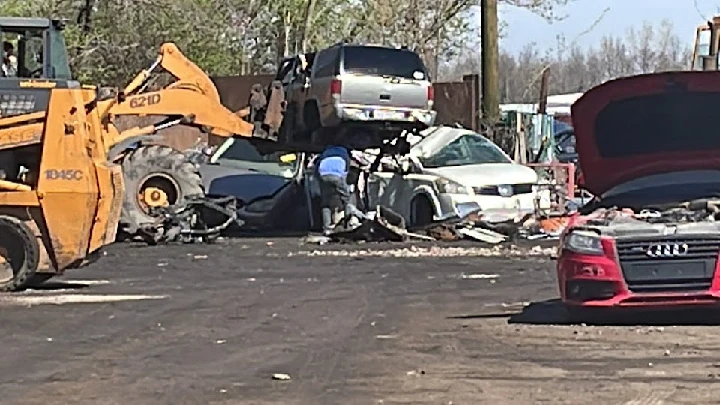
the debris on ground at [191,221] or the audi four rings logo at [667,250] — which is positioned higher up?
the audi four rings logo at [667,250]

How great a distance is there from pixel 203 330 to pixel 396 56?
13.2 meters

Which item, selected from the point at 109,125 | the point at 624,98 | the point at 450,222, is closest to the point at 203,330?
the point at 624,98

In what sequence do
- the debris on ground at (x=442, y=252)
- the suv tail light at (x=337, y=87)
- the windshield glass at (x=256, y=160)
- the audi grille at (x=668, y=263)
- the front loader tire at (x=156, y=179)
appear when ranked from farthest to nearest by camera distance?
1. the windshield glass at (x=256, y=160)
2. the suv tail light at (x=337, y=87)
3. the front loader tire at (x=156, y=179)
4. the debris on ground at (x=442, y=252)
5. the audi grille at (x=668, y=263)

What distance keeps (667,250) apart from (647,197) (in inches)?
52.2

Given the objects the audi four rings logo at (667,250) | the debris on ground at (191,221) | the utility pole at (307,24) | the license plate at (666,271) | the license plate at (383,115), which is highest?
the utility pole at (307,24)

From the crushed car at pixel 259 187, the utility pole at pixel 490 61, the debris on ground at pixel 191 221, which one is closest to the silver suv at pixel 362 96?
the crushed car at pixel 259 187

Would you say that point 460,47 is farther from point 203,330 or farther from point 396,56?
point 203,330

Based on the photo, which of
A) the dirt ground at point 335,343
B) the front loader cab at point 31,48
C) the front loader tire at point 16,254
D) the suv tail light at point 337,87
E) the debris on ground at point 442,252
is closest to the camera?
the dirt ground at point 335,343

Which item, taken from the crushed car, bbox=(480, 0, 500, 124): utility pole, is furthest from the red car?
bbox=(480, 0, 500, 124): utility pole

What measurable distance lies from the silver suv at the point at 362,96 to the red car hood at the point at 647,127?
11.2 metres

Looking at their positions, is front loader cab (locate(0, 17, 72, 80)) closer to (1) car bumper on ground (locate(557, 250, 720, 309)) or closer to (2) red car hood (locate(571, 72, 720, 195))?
(2) red car hood (locate(571, 72, 720, 195))

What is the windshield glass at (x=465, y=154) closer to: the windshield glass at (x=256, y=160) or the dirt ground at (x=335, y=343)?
the windshield glass at (x=256, y=160)

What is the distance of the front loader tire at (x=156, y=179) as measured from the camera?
2508cm

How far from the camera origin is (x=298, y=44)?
4394cm
